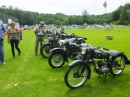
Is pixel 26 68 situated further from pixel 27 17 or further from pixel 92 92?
pixel 27 17

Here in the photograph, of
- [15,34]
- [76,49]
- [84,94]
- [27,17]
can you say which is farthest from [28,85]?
[27,17]

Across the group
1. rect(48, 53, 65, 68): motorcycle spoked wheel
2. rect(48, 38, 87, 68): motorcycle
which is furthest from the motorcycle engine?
rect(48, 53, 65, 68): motorcycle spoked wheel

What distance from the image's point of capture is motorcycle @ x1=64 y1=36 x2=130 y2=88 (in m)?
4.23

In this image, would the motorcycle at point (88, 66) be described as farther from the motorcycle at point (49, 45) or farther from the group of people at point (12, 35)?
the group of people at point (12, 35)

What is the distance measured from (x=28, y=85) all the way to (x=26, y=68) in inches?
70.7

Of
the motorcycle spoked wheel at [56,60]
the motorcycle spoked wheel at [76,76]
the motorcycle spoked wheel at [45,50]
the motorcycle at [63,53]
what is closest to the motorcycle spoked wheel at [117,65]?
the motorcycle spoked wheel at [76,76]

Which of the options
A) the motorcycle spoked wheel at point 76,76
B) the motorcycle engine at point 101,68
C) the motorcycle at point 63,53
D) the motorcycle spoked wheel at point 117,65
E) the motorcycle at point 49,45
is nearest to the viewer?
the motorcycle spoked wheel at point 76,76

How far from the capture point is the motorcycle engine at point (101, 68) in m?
4.57

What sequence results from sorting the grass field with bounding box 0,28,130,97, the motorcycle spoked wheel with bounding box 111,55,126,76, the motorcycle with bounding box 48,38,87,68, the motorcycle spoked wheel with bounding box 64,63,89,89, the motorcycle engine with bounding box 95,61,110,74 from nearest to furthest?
the grass field with bounding box 0,28,130,97
the motorcycle spoked wheel with bounding box 64,63,89,89
the motorcycle engine with bounding box 95,61,110,74
the motorcycle spoked wheel with bounding box 111,55,126,76
the motorcycle with bounding box 48,38,87,68

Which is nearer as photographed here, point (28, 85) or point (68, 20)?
point (28, 85)

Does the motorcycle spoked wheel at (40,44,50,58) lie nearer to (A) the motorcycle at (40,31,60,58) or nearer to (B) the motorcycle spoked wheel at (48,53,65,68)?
(A) the motorcycle at (40,31,60,58)

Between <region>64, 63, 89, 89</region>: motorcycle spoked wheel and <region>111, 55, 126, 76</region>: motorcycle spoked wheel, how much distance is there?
1078 mm

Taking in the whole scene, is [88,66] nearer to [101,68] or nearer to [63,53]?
[101,68]

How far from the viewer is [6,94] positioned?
4102 millimetres
